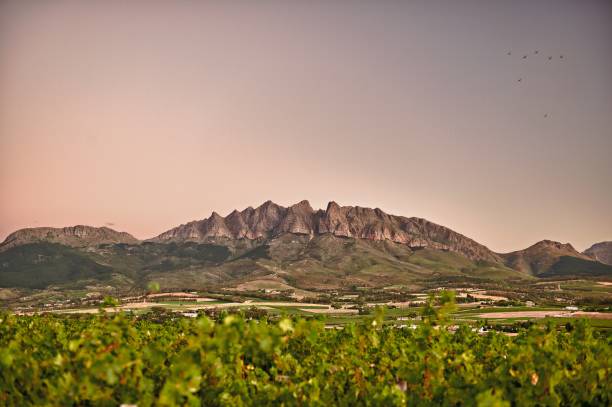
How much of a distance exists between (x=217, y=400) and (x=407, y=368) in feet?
16.7

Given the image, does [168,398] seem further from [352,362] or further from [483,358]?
[483,358]

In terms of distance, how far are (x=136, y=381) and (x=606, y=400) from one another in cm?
1170

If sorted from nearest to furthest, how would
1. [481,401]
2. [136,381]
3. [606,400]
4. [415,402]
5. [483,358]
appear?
[481,401] → [136,381] → [415,402] → [606,400] → [483,358]

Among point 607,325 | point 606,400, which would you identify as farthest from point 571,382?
point 607,325

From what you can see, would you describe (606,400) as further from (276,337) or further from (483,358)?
(276,337)

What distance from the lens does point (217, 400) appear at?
34.0 ft

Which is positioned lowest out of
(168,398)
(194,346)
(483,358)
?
(483,358)

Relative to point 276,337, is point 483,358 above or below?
below

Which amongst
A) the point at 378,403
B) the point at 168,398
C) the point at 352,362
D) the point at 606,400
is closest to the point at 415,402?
the point at 378,403

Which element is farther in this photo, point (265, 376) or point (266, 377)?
point (265, 376)

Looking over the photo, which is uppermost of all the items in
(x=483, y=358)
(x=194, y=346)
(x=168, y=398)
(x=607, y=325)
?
(x=194, y=346)

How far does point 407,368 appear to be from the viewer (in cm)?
1169

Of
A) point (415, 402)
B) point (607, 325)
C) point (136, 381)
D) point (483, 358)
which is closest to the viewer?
point (136, 381)

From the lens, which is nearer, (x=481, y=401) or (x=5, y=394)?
(x=481, y=401)
